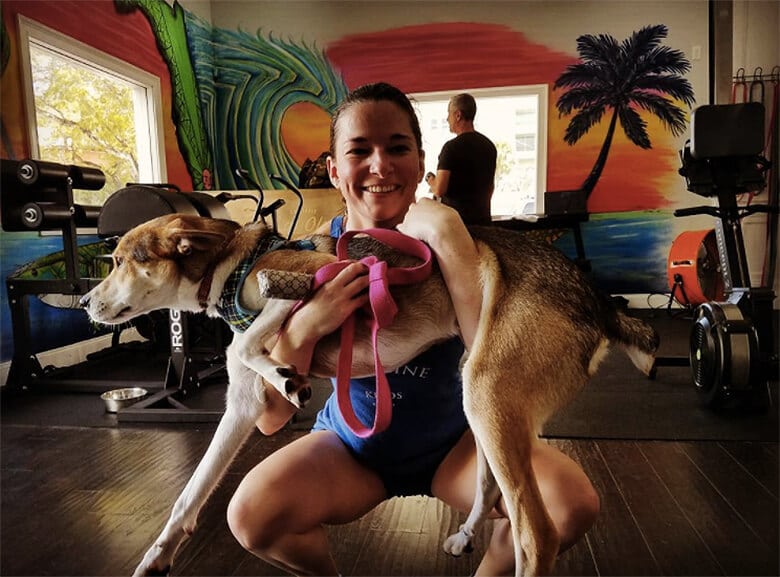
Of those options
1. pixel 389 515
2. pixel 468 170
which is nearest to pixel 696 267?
pixel 468 170

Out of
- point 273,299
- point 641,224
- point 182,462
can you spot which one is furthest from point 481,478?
point 641,224

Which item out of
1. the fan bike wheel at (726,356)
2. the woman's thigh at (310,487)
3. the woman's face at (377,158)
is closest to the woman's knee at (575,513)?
the woman's thigh at (310,487)

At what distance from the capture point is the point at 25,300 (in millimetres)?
3221

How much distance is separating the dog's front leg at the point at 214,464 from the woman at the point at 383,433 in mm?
47

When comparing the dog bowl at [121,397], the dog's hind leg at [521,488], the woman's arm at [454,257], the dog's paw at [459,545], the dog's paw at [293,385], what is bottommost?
the dog's paw at [459,545]

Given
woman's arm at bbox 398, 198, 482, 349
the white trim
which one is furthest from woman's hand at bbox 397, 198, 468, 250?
the white trim

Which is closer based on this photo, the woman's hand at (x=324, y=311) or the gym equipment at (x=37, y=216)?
the woman's hand at (x=324, y=311)

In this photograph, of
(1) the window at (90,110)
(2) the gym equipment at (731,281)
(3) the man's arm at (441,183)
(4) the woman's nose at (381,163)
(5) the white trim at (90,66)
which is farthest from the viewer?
(1) the window at (90,110)

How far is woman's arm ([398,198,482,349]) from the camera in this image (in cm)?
98

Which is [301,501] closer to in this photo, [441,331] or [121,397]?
[441,331]

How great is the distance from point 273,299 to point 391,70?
18.5ft

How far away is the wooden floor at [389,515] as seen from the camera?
5.11 feet

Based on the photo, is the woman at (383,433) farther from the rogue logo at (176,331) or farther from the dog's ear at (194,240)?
the rogue logo at (176,331)

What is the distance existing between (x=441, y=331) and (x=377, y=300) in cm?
21
